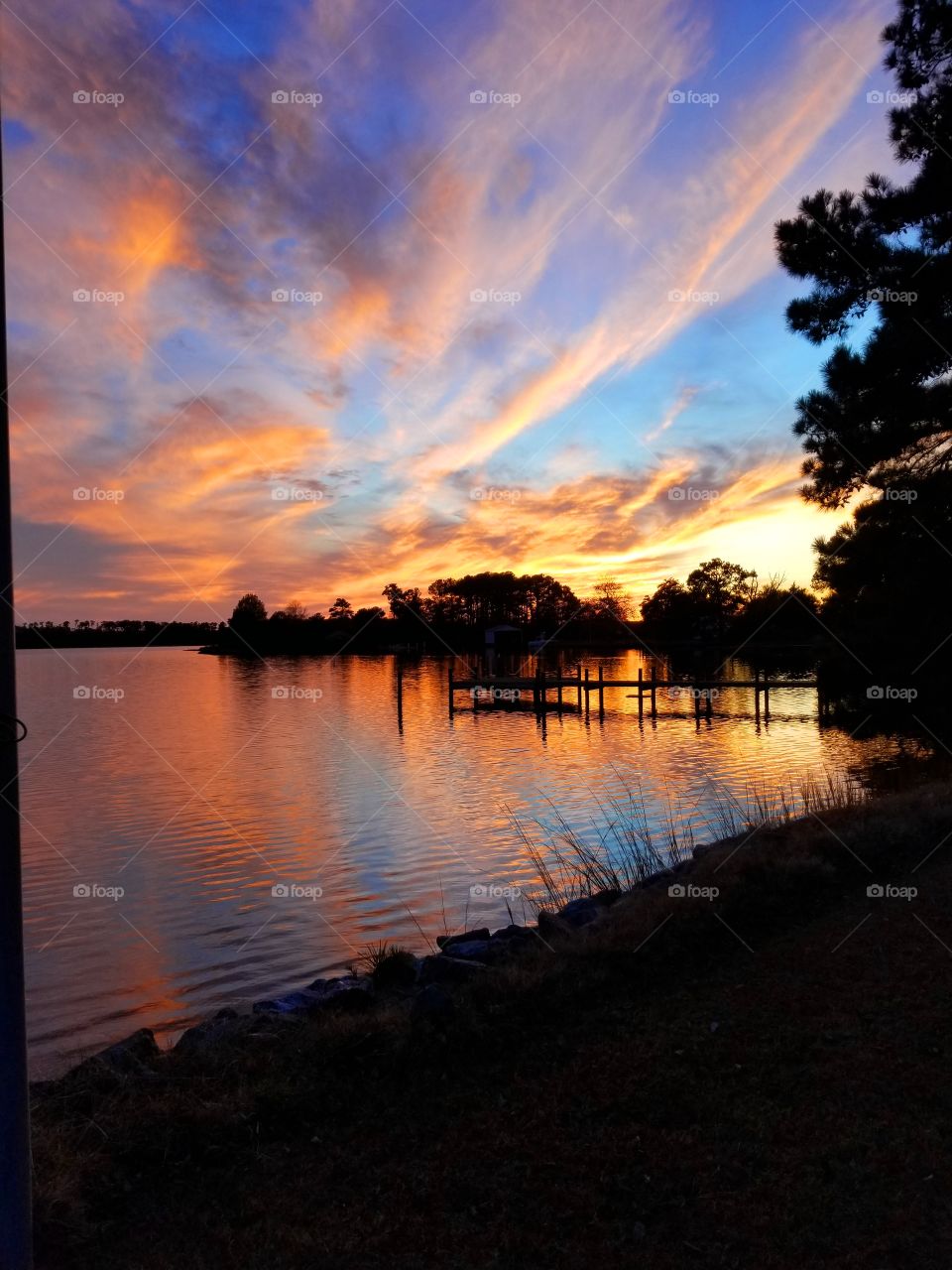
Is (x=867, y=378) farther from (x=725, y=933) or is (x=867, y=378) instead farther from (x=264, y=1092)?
(x=264, y=1092)

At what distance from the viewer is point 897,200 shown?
1227 centimetres

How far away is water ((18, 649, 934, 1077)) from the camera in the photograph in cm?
1099

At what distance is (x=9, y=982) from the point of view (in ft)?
10.1

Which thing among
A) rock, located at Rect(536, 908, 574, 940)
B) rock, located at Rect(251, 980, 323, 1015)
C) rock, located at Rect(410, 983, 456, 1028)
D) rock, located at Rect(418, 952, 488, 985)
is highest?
rock, located at Rect(410, 983, 456, 1028)

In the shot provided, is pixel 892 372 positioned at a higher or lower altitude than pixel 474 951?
higher

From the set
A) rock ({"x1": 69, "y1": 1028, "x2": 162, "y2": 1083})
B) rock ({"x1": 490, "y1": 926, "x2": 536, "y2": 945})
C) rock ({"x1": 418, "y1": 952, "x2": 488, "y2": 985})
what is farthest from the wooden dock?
rock ({"x1": 69, "y1": 1028, "x2": 162, "y2": 1083})

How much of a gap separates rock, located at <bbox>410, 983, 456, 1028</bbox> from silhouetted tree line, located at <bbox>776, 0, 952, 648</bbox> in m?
8.48

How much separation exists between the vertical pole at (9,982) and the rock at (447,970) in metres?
4.31

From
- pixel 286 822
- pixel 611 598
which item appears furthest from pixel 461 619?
pixel 286 822

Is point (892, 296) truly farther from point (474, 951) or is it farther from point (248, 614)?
point (248, 614)

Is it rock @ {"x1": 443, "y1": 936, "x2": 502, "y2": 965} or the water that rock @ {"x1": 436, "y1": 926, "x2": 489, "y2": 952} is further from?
the water

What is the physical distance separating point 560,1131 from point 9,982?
9.11 ft

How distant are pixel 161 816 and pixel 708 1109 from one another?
19632mm

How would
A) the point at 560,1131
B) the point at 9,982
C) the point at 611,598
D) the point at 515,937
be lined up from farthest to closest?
the point at 611,598
the point at 515,937
the point at 560,1131
the point at 9,982
